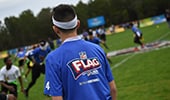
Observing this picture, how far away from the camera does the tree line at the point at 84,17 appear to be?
80562 millimetres

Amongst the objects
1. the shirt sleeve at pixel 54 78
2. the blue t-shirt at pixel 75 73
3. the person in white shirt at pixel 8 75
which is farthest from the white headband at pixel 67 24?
the person in white shirt at pixel 8 75

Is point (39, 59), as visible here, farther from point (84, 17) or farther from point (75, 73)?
point (84, 17)

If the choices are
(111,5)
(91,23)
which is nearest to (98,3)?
(111,5)

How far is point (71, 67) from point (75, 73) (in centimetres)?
6

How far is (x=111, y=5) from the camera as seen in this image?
289 feet

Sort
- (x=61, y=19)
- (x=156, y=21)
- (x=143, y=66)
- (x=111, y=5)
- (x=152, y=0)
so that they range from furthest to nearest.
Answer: (x=111, y=5) → (x=152, y=0) → (x=156, y=21) → (x=143, y=66) → (x=61, y=19)

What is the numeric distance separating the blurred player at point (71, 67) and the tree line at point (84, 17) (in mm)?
75089

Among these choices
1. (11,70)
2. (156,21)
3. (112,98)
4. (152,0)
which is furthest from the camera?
(152,0)

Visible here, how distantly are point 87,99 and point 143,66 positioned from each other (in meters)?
12.1

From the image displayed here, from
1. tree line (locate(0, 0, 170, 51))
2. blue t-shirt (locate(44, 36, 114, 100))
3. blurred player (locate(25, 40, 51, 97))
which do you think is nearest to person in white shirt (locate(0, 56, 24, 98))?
blurred player (locate(25, 40, 51, 97))

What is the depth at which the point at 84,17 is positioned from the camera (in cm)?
8625

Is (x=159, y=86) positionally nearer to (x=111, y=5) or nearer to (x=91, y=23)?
(x=91, y=23)

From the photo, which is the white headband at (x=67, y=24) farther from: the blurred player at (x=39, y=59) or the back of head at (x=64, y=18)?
the blurred player at (x=39, y=59)

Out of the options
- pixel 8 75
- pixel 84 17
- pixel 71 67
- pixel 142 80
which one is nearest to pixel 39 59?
pixel 8 75
